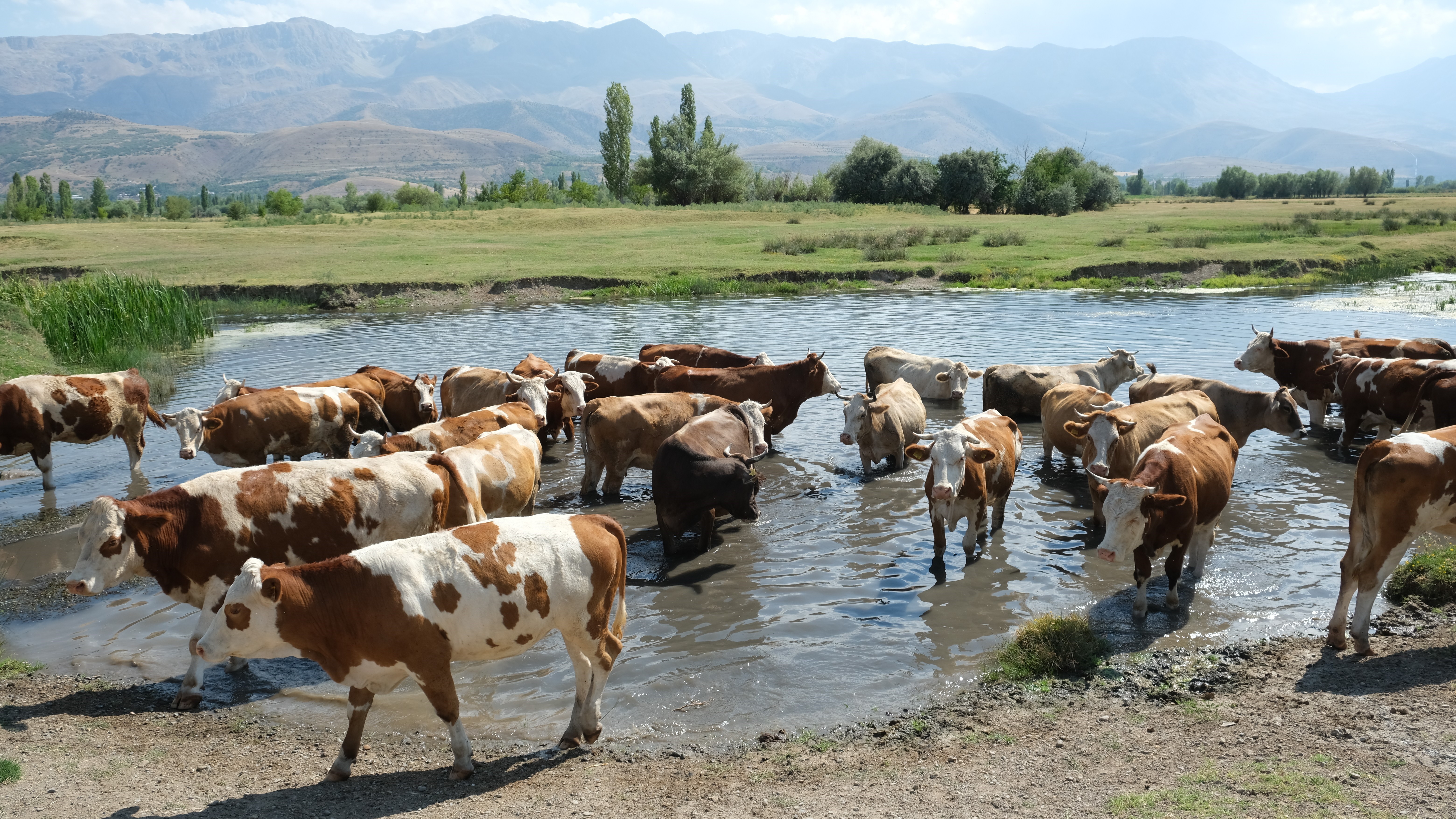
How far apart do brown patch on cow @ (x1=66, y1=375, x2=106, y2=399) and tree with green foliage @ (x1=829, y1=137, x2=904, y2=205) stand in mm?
72657

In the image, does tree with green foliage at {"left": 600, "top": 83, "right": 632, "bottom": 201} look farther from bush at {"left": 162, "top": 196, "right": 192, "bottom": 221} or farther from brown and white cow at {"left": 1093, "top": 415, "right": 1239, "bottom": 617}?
brown and white cow at {"left": 1093, "top": 415, "right": 1239, "bottom": 617}

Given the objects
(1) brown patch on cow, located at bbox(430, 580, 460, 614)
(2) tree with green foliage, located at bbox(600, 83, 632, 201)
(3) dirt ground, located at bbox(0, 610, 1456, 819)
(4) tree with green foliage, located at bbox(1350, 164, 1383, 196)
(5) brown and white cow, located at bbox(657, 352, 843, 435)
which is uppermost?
(4) tree with green foliage, located at bbox(1350, 164, 1383, 196)

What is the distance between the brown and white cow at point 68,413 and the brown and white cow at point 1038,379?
14108 mm

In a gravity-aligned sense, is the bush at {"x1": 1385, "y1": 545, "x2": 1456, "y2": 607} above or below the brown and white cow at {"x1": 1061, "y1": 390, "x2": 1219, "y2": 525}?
below

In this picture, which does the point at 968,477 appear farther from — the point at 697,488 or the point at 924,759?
the point at 924,759

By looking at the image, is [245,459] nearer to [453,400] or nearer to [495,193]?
[453,400]

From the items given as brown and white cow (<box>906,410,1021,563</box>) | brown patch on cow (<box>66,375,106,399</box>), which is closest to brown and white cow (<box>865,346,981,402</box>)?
brown and white cow (<box>906,410,1021,563</box>)

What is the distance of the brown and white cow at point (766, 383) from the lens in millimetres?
16219

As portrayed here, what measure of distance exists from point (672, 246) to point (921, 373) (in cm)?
3144

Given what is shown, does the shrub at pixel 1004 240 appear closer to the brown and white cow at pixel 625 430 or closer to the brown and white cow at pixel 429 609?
the brown and white cow at pixel 625 430

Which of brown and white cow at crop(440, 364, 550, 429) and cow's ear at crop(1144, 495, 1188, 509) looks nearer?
cow's ear at crop(1144, 495, 1188, 509)

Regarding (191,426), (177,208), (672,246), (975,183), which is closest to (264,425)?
(191,426)

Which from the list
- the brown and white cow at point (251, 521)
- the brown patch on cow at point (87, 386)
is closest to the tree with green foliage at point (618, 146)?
the brown patch on cow at point (87, 386)

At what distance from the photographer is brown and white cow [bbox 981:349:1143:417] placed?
1731cm
